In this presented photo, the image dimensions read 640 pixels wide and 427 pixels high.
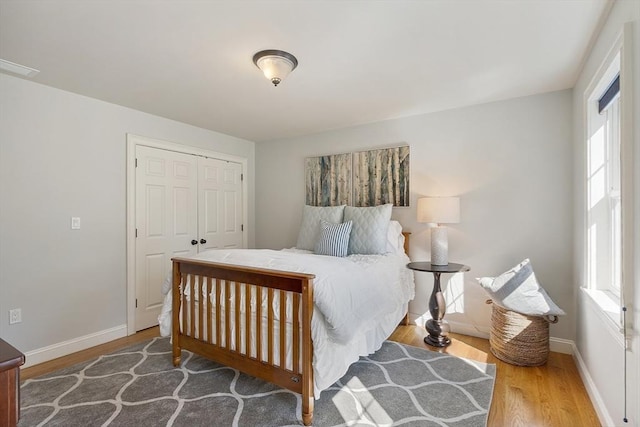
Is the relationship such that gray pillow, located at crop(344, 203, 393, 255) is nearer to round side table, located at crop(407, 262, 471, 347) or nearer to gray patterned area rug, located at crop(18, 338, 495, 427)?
round side table, located at crop(407, 262, 471, 347)

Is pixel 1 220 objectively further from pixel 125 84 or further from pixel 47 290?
pixel 125 84

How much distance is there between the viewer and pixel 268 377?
6.46 ft

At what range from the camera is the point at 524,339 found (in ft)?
7.98

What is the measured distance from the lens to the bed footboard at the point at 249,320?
5.99ft

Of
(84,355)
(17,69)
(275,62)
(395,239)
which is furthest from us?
(395,239)

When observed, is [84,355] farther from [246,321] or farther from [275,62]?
[275,62]

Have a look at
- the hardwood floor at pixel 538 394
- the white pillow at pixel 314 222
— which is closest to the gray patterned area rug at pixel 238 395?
the hardwood floor at pixel 538 394

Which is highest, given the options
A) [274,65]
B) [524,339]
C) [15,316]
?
[274,65]

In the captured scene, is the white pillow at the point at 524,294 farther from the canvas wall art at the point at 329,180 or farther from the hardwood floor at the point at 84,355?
the hardwood floor at the point at 84,355

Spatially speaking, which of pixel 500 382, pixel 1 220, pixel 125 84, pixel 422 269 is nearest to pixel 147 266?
pixel 1 220

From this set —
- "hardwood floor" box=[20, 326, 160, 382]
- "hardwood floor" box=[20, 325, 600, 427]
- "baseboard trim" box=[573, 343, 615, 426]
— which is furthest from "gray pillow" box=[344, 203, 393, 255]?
"hardwood floor" box=[20, 326, 160, 382]

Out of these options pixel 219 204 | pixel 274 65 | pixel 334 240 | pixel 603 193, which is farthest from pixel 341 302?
pixel 219 204

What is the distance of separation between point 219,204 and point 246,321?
95.3 inches

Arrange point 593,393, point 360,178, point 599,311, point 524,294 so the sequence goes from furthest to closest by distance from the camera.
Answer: point 360,178 < point 524,294 < point 593,393 < point 599,311
